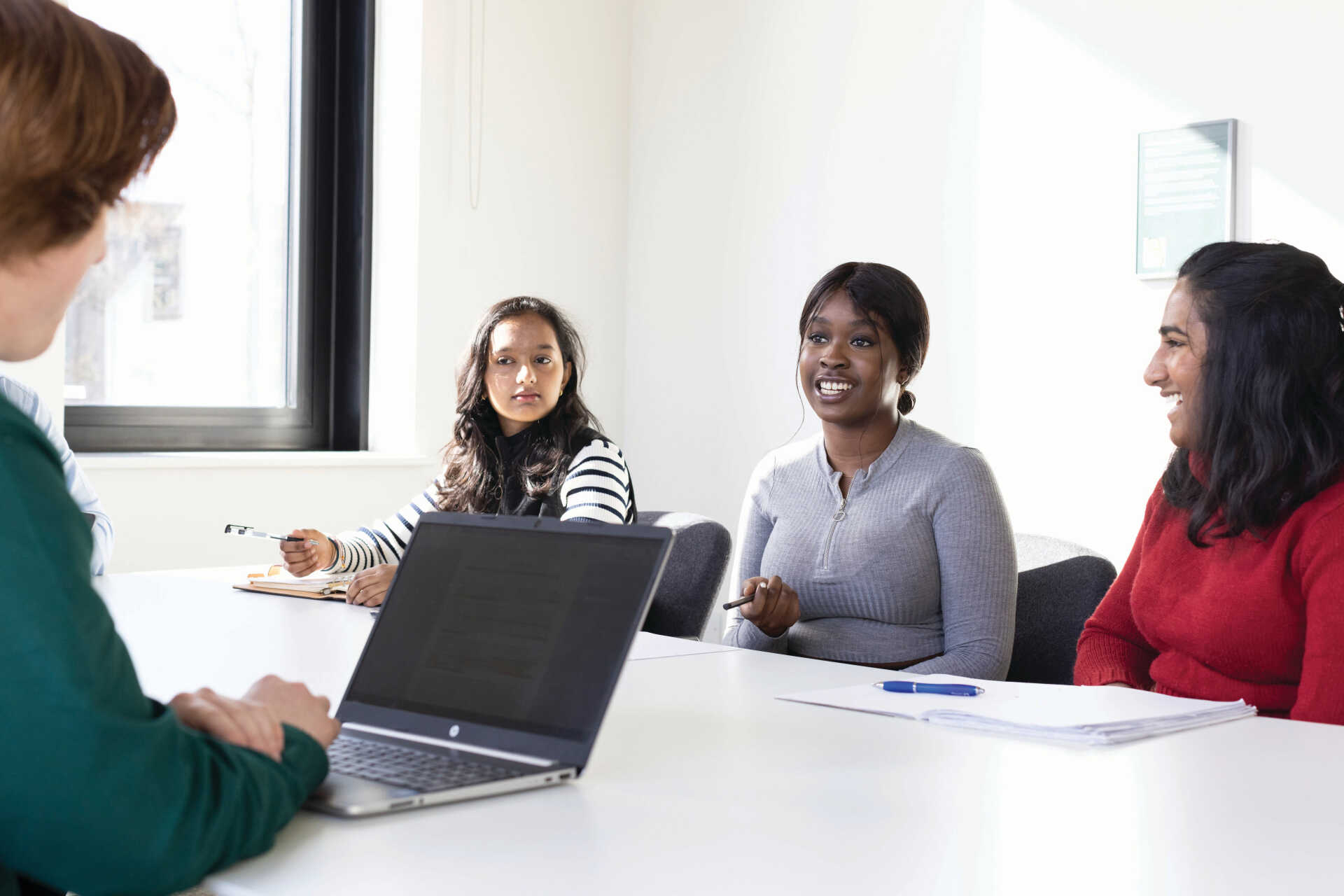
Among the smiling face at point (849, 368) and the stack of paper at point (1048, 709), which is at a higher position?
the smiling face at point (849, 368)

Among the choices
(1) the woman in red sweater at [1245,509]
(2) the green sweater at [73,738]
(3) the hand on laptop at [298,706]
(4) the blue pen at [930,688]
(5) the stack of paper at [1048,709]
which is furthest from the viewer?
(1) the woman in red sweater at [1245,509]

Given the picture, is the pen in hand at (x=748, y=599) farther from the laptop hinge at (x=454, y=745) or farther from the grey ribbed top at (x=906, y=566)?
the laptop hinge at (x=454, y=745)

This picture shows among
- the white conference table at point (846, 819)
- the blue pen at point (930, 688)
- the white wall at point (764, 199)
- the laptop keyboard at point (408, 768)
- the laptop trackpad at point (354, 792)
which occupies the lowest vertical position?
the blue pen at point (930, 688)

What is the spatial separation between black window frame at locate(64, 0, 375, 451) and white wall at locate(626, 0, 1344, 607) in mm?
927

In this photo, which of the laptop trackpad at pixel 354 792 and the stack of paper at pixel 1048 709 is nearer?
the laptop trackpad at pixel 354 792

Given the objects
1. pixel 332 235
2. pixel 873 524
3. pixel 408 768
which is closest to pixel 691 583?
pixel 873 524

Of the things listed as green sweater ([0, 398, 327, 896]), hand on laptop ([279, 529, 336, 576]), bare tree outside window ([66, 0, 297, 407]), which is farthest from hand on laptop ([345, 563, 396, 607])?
bare tree outside window ([66, 0, 297, 407])

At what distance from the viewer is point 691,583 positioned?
231 cm

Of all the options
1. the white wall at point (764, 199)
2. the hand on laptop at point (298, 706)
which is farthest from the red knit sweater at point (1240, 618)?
the white wall at point (764, 199)

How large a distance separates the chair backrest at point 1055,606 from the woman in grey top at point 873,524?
7 centimetres

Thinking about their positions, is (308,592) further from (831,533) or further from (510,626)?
(510,626)

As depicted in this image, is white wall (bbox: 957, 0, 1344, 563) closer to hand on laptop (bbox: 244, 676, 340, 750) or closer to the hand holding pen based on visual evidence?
the hand holding pen

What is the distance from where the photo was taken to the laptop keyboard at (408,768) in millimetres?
942

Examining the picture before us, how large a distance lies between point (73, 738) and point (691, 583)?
1665 millimetres
